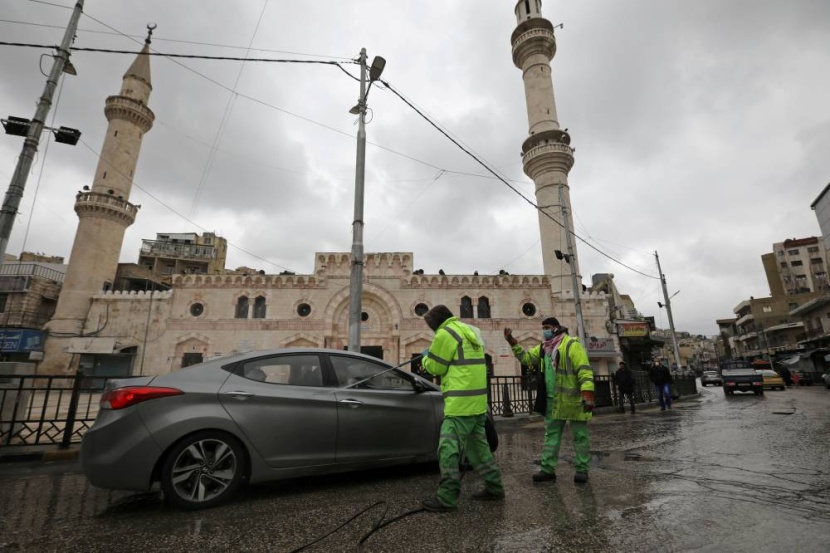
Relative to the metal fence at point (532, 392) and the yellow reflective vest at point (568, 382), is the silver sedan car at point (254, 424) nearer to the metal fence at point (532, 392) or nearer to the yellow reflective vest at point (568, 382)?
the yellow reflective vest at point (568, 382)

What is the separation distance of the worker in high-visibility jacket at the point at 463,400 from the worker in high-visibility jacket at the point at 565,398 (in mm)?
849

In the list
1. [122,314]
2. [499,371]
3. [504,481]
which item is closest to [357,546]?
[504,481]

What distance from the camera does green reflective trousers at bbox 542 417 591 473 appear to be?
405 cm

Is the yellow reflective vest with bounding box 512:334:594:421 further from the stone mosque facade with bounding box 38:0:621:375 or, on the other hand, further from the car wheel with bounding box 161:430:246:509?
the stone mosque facade with bounding box 38:0:621:375

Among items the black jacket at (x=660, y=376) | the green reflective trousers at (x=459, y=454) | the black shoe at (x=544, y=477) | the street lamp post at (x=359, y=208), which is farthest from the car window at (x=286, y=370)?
the black jacket at (x=660, y=376)

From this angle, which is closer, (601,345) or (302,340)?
(601,345)

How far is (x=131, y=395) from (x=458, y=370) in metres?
2.87

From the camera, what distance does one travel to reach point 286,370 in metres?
4.07

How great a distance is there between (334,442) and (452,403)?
4.45ft

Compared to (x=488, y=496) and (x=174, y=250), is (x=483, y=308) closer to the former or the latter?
(x=488, y=496)

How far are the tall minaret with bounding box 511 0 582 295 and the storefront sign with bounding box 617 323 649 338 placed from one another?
13.8ft

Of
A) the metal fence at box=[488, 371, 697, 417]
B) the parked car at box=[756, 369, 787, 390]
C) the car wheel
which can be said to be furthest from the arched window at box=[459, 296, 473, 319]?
the car wheel

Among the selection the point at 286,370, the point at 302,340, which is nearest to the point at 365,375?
the point at 286,370

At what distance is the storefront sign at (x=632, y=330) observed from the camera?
2595cm
